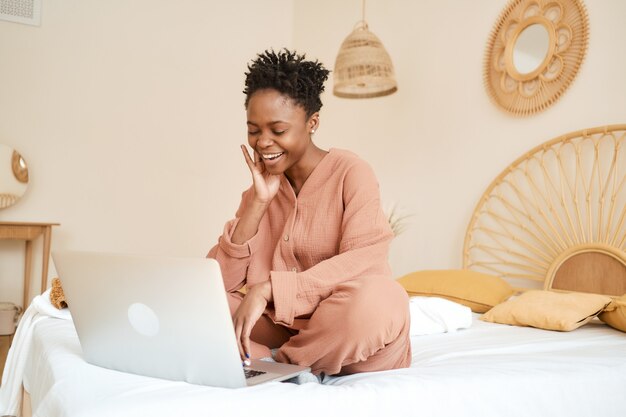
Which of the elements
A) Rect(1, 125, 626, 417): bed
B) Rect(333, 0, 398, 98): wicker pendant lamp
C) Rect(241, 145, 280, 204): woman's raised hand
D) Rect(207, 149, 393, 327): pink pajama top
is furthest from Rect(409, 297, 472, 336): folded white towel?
Rect(333, 0, 398, 98): wicker pendant lamp

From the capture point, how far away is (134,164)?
4109mm

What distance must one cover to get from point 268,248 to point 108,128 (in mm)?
3003

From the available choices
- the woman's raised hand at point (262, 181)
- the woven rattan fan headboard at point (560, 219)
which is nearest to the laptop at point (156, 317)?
the woman's raised hand at point (262, 181)

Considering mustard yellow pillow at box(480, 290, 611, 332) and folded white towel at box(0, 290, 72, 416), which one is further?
mustard yellow pillow at box(480, 290, 611, 332)

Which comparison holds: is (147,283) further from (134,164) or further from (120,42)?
(120,42)

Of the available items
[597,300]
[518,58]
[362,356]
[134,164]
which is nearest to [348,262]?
[362,356]

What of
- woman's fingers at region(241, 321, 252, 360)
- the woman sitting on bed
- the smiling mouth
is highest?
the smiling mouth

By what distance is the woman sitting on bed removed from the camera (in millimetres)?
1053

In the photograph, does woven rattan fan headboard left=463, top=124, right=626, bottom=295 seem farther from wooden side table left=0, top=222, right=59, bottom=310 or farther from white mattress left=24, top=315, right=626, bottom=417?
wooden side table left=0, top=222, right=59, bottom=310

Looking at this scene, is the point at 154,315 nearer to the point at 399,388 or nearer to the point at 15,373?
the point at 399,388

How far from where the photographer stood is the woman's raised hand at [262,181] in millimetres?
1371

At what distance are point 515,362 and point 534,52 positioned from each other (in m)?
1.93

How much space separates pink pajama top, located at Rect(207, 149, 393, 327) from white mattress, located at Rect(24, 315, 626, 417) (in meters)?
0.19

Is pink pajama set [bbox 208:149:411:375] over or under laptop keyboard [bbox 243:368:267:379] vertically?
over
